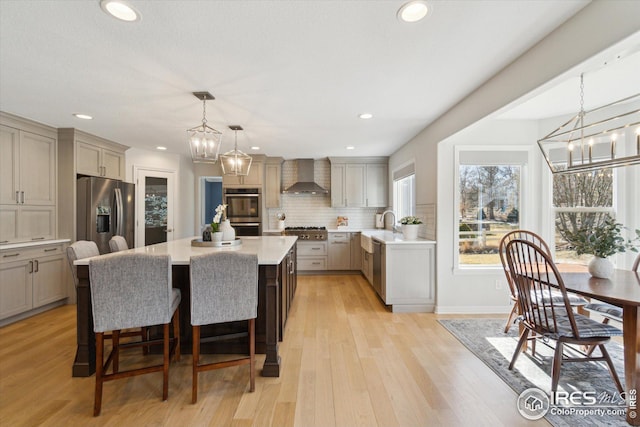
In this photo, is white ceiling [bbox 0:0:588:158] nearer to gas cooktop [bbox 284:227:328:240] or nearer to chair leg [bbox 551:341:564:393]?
chair leg [bbox 551:341:564:393]

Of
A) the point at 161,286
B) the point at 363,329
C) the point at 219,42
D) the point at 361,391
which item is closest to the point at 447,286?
the point at 363,329

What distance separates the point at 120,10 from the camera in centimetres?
158

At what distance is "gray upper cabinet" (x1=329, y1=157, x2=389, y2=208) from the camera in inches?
230

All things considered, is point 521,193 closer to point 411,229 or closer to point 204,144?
point 411,229

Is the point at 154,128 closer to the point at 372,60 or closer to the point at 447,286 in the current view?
the point at 372,60

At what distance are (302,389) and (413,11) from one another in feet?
8.16

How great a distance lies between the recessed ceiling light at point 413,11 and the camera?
5.01ft

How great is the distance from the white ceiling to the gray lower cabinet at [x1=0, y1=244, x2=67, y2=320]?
1.65m

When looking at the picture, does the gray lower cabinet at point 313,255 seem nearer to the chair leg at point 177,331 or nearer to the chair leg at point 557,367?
the chair leg at point 177,331

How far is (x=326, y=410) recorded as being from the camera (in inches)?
71.2

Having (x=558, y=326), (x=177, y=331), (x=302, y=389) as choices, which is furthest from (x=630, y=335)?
(x=177, y=331)

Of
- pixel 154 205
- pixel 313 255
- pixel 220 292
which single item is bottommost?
pixel 313 255

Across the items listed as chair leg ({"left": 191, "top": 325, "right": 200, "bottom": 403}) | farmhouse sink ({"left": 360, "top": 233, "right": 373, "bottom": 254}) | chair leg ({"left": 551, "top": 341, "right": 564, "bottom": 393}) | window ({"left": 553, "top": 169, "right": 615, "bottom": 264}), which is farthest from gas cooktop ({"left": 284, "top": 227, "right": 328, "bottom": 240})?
chair leg ({"left": 551, "top": 341, "right": 564, "bottom": 393})

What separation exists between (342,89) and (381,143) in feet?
7.28
